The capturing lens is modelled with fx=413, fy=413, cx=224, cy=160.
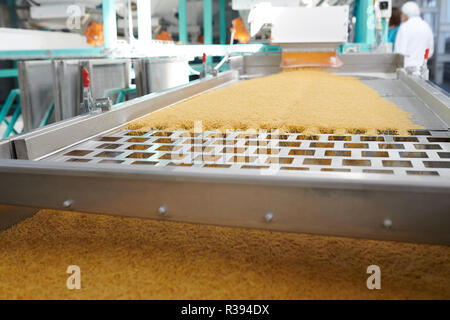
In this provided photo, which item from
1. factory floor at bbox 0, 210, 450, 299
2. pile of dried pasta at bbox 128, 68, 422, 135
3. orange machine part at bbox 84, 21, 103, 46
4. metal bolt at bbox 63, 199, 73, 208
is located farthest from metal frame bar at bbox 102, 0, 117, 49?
metal bolt at bbox 63, 199, 73, 208

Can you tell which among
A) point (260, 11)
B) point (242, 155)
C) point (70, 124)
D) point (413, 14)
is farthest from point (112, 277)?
point (413, 14)

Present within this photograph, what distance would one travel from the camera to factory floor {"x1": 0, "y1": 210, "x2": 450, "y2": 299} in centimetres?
71

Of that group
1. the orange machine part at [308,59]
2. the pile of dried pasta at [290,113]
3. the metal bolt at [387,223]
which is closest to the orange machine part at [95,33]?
the orange machine part at [308,59]

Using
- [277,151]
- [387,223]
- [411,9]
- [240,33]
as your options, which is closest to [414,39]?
[411,9]

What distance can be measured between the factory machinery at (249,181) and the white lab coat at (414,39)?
443 cm

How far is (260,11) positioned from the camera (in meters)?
3.34

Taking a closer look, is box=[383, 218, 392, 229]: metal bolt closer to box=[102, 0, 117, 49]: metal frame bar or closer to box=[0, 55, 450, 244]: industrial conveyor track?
box=[0, 55, 450, 244]: industrial conveyor track

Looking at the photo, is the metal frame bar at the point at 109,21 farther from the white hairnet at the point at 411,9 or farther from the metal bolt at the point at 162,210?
the metal bolt at the point at 162,210

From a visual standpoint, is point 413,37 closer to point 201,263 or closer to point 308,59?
point 308,59

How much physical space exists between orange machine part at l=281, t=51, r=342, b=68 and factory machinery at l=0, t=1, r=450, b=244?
7.98ft

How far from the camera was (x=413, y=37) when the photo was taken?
518 cm

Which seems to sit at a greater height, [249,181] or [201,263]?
[249,181]

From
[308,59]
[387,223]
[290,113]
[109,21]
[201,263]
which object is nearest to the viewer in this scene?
[387,223]

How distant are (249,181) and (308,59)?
3.13m
